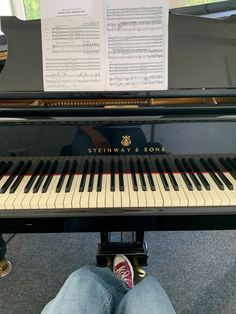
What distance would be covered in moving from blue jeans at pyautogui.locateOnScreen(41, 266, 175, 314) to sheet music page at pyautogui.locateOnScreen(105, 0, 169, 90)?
2.64 feet

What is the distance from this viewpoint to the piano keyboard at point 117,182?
119 centimetres

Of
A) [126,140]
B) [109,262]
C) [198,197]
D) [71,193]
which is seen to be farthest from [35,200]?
[109,262]

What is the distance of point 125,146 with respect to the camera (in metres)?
1.29

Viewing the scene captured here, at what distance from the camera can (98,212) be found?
121 centimetres

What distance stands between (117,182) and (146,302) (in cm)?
54

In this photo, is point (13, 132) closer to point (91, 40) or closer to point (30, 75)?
point (30, 75)

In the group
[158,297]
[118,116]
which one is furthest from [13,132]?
[158,297]

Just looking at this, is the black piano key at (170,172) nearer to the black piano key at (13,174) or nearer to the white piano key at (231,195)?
the white piano key at (231,195)

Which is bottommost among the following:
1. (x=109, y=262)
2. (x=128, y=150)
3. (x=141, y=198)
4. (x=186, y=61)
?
(x=109, y=262)

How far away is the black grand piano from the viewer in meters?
1.21

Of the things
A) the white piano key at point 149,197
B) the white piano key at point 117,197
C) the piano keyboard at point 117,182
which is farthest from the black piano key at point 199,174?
the white piano key at point 117,197

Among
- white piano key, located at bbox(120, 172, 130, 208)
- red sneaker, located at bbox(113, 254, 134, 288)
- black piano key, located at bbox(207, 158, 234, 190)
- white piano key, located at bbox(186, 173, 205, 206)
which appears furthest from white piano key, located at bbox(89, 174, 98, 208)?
red sneaker, located at bbox(113, 254, 134, 288)

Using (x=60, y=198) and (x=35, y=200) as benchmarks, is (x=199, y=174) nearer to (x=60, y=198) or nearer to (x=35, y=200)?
(x=60, y=198)

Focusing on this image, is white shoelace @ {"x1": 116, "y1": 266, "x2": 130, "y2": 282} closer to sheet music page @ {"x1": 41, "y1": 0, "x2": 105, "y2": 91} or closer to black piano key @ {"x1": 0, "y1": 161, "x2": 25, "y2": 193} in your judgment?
black piano key @ {"x1": 0, "y1": 161, "x2": 25, "y2": 193}
